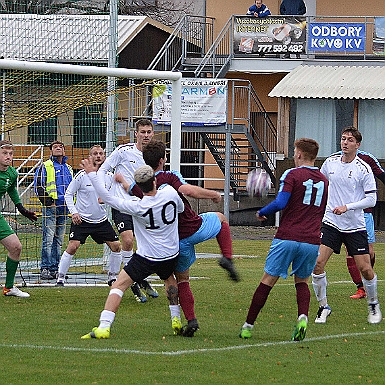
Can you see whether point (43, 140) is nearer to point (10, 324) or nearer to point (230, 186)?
point (230, 186)

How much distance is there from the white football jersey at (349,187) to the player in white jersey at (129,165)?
227cm

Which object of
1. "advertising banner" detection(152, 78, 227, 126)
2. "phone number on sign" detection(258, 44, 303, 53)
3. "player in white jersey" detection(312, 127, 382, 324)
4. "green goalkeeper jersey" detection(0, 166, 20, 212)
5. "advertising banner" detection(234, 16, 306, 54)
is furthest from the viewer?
"phone number on sign" detection(258, 44, 303, 53)

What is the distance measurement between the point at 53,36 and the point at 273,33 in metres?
12.7

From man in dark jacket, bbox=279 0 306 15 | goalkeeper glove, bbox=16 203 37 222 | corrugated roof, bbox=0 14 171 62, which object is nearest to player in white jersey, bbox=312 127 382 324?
goalkeeper glove, bbox=16 203 37 222

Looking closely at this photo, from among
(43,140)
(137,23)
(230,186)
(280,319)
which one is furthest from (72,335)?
(137,23)

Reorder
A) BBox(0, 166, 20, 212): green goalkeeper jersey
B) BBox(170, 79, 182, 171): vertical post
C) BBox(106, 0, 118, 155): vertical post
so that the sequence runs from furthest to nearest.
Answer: BBox(106, 0, 118, 155): vertical post → BBox(170, 79, 182, 171): vertical post → BBox(0, 166, 20, 212): green goalkeeper jersey

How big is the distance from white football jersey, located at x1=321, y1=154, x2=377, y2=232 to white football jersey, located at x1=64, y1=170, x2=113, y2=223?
3.45 metres

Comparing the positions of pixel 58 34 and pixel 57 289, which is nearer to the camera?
pixel 57 289

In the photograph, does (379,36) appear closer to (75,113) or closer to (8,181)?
(75,113)

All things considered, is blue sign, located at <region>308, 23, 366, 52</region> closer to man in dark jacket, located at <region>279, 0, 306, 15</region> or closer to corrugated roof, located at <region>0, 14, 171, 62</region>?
man in dark jacket, located at <region>279, 0, 306, 15</region>

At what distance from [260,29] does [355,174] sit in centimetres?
2004

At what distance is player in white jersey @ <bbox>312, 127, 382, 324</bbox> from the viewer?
1104 centimetres

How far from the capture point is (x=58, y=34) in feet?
63.5

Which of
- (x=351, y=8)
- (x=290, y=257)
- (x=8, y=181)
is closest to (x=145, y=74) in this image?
(x=8, y=181)
